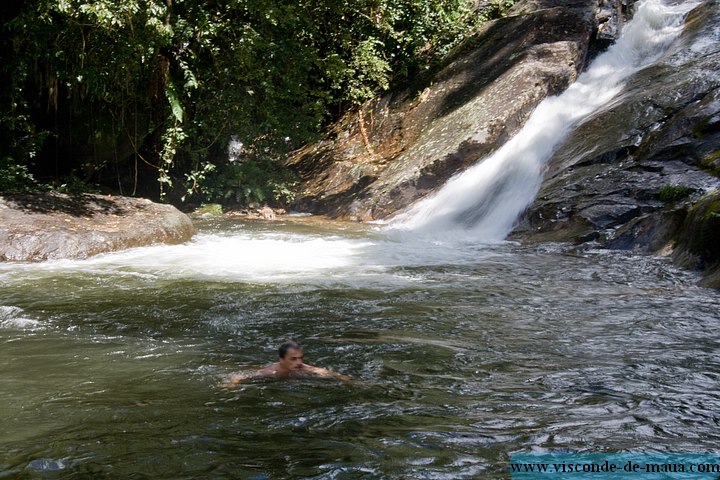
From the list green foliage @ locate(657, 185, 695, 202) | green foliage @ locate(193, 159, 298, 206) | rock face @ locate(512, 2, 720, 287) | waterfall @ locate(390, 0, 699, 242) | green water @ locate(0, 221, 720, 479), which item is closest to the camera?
green water @ locate(0, 221, 720, 479)

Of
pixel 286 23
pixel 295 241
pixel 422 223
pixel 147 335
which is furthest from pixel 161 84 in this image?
pixel 147 335

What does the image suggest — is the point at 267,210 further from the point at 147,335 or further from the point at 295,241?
the point at 147,335

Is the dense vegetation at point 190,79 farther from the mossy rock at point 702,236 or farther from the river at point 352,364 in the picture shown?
the mossy rock at point 702,236

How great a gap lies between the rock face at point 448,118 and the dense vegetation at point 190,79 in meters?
0.93

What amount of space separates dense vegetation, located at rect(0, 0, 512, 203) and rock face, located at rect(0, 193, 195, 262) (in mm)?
2295

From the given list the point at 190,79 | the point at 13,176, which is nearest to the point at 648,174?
the point at 190,79

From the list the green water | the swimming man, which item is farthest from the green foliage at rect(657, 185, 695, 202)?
the swimming man

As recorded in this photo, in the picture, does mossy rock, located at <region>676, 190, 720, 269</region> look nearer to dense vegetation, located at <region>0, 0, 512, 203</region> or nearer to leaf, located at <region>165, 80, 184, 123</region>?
dense vegetation, located at <region>0, 0, 512, 203</region>

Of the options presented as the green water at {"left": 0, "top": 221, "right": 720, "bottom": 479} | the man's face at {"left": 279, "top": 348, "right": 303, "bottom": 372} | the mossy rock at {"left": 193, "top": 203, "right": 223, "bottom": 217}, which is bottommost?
the green water at {"left": 0, "top": 221, "right": 720, "bottom": 479}

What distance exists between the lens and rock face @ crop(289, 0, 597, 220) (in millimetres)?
16266

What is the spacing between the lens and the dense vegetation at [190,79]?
1334cm

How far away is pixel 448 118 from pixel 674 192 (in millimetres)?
7510

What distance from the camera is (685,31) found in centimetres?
1669

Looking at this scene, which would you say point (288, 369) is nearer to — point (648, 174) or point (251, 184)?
point (648, 174)
